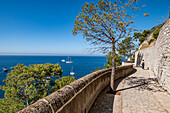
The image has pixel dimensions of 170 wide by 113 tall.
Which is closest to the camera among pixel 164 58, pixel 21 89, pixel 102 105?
pixel 102 105

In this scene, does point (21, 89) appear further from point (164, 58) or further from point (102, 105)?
point (164, 58)

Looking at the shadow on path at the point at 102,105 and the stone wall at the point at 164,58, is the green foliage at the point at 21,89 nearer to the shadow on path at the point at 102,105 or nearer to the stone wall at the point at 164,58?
the shadow on path at the point at 102,105

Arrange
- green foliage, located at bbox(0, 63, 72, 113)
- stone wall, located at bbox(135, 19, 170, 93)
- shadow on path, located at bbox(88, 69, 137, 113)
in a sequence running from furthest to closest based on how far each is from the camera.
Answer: green foliage, located at bbox(0, 63, 72, 113), stone wall, located at bbox(135, 19, 170, 93), shadow on path, located at bbox(88, 69, 137, 113)

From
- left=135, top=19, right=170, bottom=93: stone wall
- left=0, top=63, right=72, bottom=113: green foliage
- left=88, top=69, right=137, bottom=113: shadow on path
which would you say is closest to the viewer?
→ left=88, top=69, right=137, bottom=113: shadow on path

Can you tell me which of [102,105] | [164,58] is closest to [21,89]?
[102,105]

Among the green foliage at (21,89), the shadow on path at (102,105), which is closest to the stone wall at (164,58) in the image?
the shadow on path at (102,105)

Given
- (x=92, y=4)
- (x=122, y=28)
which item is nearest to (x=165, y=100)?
(x=122, y=28)

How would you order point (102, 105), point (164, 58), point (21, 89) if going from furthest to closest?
point (21, 89) < point (164, 58) < point (102, 105)

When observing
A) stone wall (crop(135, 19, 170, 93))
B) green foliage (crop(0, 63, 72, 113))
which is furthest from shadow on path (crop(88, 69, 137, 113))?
green foliage (crop(0, 63, 72, 113))

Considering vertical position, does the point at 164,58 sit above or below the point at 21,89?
above

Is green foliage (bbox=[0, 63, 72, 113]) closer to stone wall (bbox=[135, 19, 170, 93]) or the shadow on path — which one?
the shadow on path

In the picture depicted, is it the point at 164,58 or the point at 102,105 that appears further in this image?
the point at 164,58

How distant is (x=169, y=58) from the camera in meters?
6.95

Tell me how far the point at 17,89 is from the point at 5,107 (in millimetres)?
2588
